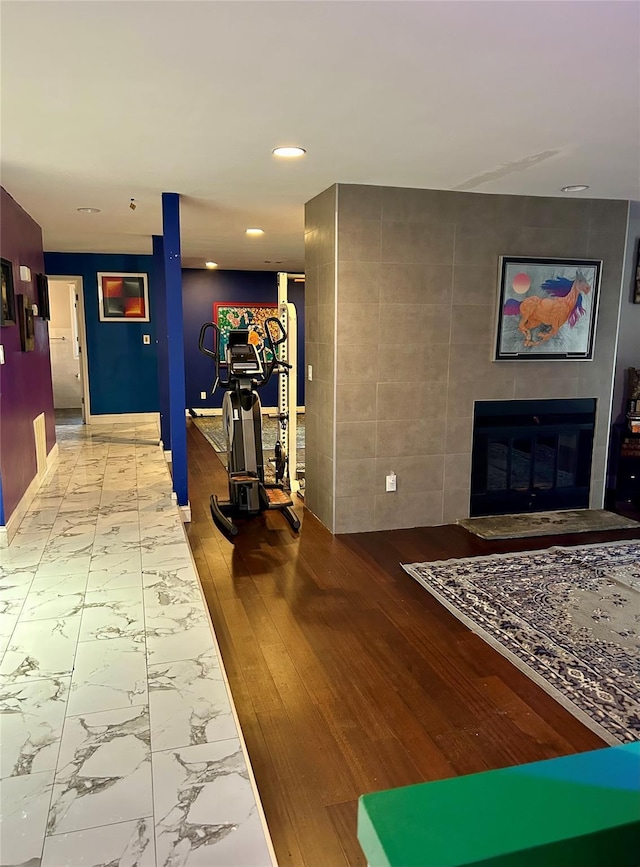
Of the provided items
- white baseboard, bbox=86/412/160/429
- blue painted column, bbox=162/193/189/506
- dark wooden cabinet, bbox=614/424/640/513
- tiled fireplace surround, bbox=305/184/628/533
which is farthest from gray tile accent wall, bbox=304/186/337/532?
white baseboard, bbox=86/412/160/429

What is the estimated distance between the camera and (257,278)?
10.2m

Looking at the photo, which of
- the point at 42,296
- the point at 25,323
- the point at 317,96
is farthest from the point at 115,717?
the point at 42,296

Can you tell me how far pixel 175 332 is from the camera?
458 cm

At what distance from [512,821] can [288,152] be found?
3293 mm

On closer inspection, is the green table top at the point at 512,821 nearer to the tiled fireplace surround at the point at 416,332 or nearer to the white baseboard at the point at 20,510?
the tiled fireplace surround at the point at 416,332

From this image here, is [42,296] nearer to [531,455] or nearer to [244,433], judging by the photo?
[244,433]

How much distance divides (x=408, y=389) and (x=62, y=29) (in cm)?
312

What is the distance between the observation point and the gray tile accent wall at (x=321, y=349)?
4.33 meters

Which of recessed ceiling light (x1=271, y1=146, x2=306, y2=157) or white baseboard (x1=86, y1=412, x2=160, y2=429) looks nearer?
recessed ceiling light (x1=271, y1=146, x2=306, y2=157)

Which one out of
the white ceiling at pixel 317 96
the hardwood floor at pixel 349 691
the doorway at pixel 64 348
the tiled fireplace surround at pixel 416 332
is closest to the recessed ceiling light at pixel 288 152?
the white ceiling at pixel 317 96

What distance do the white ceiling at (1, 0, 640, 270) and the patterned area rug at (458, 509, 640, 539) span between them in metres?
2.42

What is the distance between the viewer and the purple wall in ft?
13.8

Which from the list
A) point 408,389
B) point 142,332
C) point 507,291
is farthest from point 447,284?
point 142,332

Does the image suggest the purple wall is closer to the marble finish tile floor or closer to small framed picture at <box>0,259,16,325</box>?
small framed picture at <box>0,259,16,325</box>
